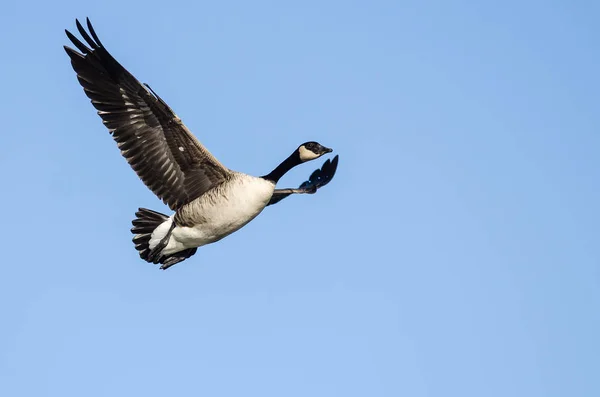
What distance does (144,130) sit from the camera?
17250 millimetres

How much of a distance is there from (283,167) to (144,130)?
2195mm

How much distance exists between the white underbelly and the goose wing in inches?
15.6

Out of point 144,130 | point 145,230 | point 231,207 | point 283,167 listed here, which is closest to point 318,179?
point 283,167

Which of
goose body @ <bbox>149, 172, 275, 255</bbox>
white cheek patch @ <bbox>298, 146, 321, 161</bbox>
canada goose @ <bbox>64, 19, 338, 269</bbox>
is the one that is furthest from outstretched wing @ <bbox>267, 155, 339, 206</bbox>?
goose body @ <bbox>149, 172, 275, 255</bbox>

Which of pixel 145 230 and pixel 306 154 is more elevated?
pixel 306 154

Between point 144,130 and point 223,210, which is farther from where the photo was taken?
point 144,130

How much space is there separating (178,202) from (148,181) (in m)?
0.56

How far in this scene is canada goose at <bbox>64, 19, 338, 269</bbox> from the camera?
16.9 m

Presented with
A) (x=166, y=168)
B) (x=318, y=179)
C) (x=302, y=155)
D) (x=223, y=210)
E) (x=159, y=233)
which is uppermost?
(x=318, y=179)

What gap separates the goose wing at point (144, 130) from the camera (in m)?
17.0

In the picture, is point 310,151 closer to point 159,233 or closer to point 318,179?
point 318,179

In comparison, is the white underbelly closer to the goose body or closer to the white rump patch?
the goose body

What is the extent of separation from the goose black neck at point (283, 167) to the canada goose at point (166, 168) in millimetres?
15

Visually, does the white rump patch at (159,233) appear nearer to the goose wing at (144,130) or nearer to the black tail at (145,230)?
the black tail at (145,230)
